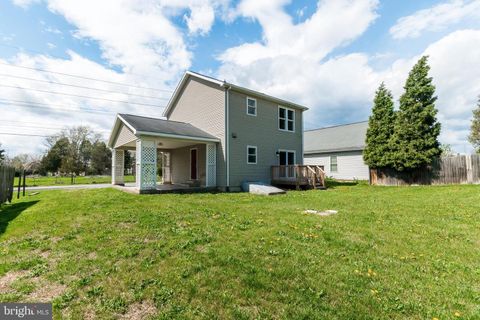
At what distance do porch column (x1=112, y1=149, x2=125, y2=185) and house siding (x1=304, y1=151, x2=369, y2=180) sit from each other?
17.2 meters

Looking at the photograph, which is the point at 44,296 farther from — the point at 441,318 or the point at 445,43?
the point at 445,43

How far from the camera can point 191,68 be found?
51.1 feet

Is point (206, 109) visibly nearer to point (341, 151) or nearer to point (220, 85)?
point (220, 85)

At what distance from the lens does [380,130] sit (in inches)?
651

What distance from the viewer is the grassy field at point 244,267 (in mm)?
2496

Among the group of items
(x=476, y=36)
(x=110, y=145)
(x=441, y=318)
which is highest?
(x=476, y=36)

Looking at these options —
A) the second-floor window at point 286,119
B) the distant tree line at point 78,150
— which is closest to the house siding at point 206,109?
the second-floor window at point 286,119

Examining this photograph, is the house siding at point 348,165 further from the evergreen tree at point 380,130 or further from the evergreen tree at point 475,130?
the evergreen tree at point 475,130

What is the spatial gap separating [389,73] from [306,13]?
866 cm

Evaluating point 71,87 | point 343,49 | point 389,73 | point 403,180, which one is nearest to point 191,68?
point 343,49

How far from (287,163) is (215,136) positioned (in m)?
5.62

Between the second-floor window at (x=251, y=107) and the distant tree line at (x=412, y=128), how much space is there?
9.07 meters

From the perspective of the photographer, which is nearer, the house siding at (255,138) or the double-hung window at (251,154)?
the house siding at (255,138)
